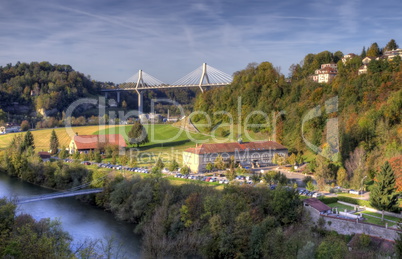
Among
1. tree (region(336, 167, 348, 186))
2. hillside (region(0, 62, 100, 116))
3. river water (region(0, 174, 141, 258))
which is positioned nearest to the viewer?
river water (region(0, 174, 141, 258))

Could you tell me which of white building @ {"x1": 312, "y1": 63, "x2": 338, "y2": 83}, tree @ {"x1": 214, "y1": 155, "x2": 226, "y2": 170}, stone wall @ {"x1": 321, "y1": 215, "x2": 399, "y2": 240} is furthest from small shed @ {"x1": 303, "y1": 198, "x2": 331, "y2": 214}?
white building @ {"x1": 312, "y1": 63, "x2": 338, "y2": 83}

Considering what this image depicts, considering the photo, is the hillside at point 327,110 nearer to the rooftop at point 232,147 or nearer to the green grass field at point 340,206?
the rooftop at point 232,147

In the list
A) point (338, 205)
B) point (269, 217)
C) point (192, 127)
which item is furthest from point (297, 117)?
point (269, 217)

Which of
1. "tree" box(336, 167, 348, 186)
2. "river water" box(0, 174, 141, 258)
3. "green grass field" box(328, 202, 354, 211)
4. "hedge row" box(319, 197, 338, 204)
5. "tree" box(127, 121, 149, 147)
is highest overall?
"tree" box(127, 121, 149, 147)

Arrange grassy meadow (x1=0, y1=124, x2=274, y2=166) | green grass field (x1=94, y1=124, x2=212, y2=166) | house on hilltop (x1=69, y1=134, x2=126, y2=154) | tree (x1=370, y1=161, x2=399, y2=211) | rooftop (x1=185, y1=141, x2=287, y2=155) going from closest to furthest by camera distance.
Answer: tree (x1=370, y1=161, x2=399, y2=211) → rooftop (x1=185, y1=141, x2=287, y2=155) → green grass field (x1=94, y1=124, x2=212, y2=166) → grassy meadow (x1=0, y1=124, x2=274, y2=166) → house on hilltop (x1=69, y1=134, x2=126, y2=154)

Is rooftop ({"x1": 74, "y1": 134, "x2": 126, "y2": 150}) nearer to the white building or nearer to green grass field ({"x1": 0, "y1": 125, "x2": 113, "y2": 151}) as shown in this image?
green grass field ({"x1": 0, "y1": 125, "x2": 113, "y2": 151})

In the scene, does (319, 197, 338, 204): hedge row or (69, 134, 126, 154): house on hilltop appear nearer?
(319, 197, 338, 204): hedge row

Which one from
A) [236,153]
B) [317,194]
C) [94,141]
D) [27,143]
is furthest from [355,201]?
[27,143]
